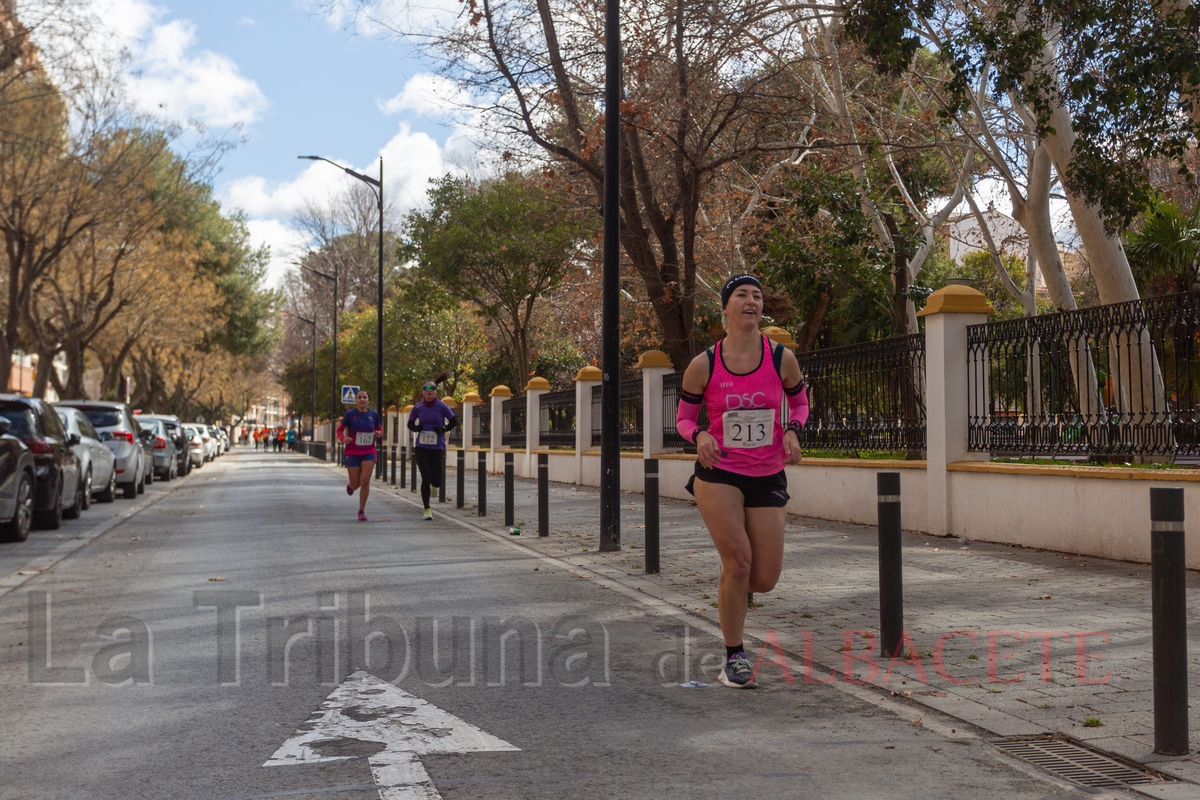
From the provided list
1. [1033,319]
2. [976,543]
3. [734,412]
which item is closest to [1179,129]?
[1033,319]

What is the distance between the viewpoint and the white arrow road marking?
13.3 ft

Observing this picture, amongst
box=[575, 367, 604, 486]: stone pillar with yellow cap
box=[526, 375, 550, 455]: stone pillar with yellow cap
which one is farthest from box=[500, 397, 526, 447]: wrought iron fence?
box=[575, 367, 604, 486]: stone pillar with yellow cap

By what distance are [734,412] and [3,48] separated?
2334 cm

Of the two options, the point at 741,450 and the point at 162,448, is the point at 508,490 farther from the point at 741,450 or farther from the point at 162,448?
the point at 162,448

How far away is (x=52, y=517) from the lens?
1430 centimetres

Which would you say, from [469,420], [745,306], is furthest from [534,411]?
[745,306]

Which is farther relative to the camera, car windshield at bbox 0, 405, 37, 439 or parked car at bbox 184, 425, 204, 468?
parked car at bbox 184, 425, 204, 468

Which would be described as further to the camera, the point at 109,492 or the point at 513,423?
the point at 513,423

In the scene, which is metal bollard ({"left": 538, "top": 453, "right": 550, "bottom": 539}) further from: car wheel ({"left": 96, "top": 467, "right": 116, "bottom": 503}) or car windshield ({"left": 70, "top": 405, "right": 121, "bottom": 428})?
car windshield ({"left": 70, "top": 405, "right": 121, "bottom": 428})

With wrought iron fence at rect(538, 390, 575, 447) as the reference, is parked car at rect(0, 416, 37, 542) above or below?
below

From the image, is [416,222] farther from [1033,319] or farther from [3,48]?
[1033,319]

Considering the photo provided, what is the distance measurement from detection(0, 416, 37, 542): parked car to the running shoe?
9.30m

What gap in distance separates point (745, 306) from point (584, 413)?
63.0 feet

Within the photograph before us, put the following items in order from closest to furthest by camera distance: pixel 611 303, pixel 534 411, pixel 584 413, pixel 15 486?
pixel 611 303 → pixel 15 486 → pixel 584 413 → pixel 534 411
